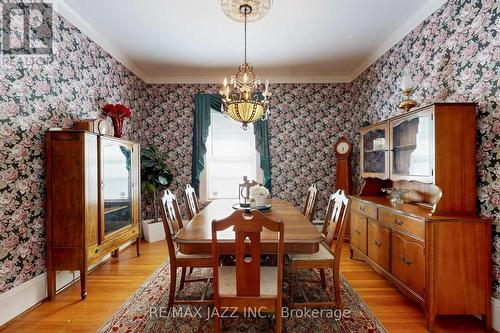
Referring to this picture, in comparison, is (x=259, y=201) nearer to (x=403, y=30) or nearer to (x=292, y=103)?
(x=292, y=103)

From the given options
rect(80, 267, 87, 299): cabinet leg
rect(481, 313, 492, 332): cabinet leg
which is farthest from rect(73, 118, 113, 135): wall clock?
rect(481, 313, 492, 332): cabinet leg

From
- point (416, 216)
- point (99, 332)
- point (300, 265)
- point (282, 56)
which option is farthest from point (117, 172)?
point (416, 216)

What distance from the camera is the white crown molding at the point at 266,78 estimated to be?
477cm

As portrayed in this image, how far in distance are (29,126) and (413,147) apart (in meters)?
3.56

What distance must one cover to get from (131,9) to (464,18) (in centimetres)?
317

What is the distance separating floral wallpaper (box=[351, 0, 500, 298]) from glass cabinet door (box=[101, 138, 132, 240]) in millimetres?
3453

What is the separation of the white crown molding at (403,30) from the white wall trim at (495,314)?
104 inches

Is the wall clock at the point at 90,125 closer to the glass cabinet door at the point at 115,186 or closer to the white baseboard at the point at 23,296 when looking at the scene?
the glass cabinet door at the point at 115,186

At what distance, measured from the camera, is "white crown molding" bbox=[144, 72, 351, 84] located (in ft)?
15.6

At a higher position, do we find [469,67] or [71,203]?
[469,67]

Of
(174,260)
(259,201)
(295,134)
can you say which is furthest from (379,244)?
(295,134)

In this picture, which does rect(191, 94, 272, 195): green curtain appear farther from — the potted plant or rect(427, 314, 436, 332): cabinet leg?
rect(427, 314, 436, 332): cabinet leg

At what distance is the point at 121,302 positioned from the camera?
97.0 inches

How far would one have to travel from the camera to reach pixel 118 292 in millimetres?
2668
